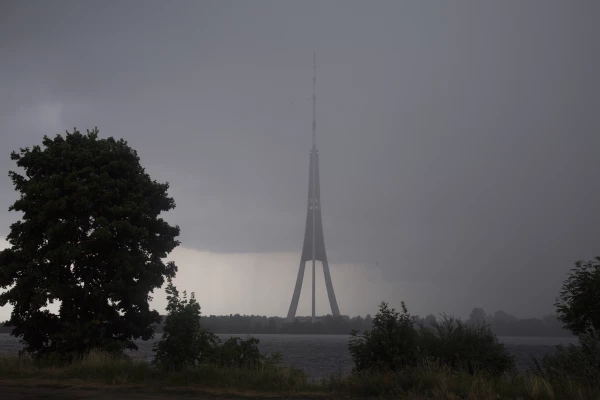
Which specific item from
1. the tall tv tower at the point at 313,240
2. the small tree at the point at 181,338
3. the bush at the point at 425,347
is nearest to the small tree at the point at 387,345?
the bush at the point at 425,347

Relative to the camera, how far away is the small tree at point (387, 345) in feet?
51.0

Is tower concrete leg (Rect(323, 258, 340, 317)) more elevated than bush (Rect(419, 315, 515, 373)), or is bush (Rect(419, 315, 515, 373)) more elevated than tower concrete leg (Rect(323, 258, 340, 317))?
tower concrete leg (Rect(323, 258, 340, 317))

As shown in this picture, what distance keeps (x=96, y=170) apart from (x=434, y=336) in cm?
1487

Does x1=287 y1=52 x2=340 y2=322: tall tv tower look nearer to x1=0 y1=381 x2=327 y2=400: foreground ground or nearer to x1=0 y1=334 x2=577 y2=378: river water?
x1=0 y1=334 x2=577 y2=378: river water

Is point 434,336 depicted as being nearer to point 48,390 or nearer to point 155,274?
point 155,274

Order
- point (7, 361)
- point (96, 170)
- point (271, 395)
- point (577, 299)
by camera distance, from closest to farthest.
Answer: point (271, 395), point (7, 361), point (96, 170), point (577, 299)

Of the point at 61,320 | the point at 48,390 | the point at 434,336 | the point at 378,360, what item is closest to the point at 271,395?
the point at 378,360

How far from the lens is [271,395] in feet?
45.6

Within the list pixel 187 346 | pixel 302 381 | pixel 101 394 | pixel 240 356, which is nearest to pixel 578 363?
pixel 302 381

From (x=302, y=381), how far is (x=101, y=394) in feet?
17.9

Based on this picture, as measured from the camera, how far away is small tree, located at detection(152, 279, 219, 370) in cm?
1609

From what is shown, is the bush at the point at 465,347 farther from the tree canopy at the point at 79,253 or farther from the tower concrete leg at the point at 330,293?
the tower concrete leg at the point at 330,293

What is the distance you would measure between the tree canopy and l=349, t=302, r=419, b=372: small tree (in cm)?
911

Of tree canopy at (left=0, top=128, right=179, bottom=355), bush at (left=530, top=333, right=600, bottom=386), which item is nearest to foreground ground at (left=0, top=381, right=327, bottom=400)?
tree canopy at (left=0, top=128, right=179, bottom=355)
